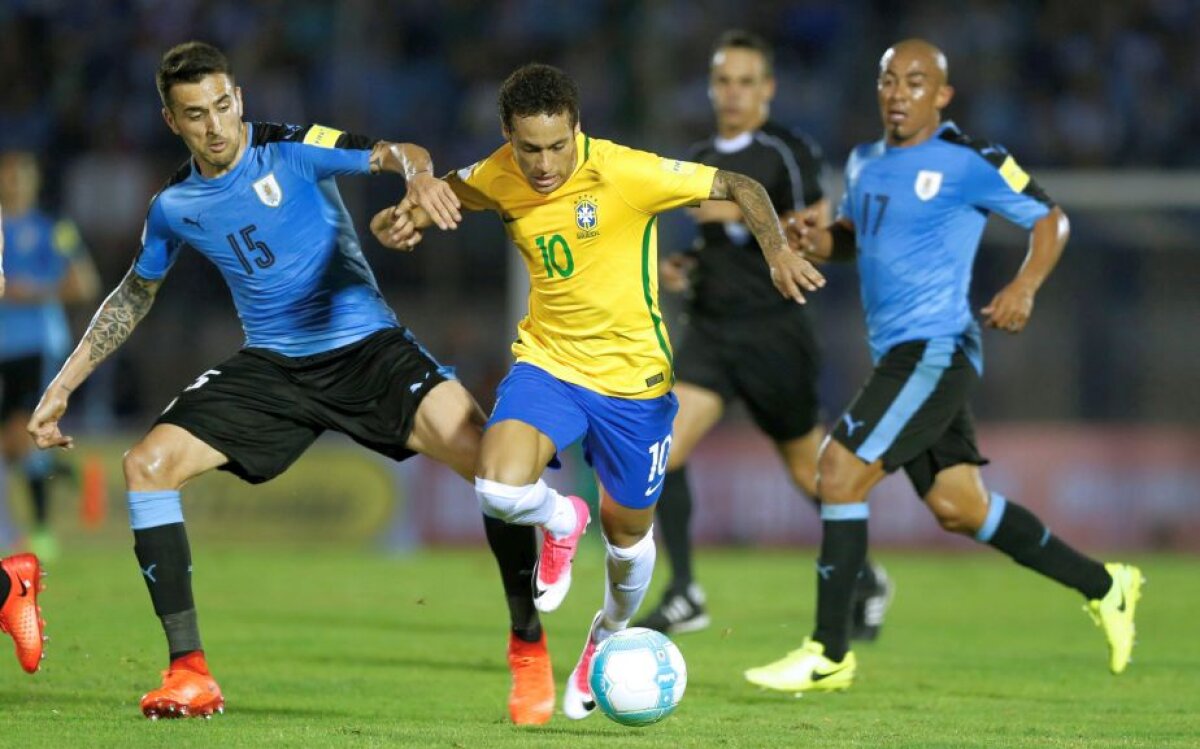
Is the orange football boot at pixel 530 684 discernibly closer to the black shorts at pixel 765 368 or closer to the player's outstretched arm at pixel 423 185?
the player's outstretched arm at pixel 423 185

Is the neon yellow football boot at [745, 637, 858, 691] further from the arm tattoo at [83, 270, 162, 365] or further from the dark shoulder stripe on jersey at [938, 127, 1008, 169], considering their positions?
the arm tattoo at [83, 270, 162, 365]

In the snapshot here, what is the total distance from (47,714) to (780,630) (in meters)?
4.29

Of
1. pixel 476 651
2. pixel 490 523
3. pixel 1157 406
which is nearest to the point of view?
pixel 490 523

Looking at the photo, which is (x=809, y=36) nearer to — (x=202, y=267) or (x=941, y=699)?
(x=202, y=267)

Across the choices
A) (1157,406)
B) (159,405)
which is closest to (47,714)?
(159,405)

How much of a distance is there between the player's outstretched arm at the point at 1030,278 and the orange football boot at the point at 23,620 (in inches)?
144

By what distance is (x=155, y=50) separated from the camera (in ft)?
60.8

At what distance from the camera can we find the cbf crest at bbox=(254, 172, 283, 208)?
253 inches

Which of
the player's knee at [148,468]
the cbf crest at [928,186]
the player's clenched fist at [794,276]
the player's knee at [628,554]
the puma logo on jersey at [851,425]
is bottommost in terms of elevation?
the player's knee at [628,554]

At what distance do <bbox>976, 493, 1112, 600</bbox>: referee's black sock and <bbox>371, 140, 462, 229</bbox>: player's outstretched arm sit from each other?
2989 millimetres

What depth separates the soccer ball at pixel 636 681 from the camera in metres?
5.62

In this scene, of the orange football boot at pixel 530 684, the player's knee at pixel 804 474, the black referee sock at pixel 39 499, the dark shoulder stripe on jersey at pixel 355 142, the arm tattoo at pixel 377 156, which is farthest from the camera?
the black referee sock at pixel 39 499

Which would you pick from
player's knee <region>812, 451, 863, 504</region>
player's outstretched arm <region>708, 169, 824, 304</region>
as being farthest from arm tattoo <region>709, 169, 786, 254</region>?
player's knee <region>812, 451, 863, 504</region>

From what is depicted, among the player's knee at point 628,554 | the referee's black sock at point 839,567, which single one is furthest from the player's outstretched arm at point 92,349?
the referee's black sock at point 839,567
